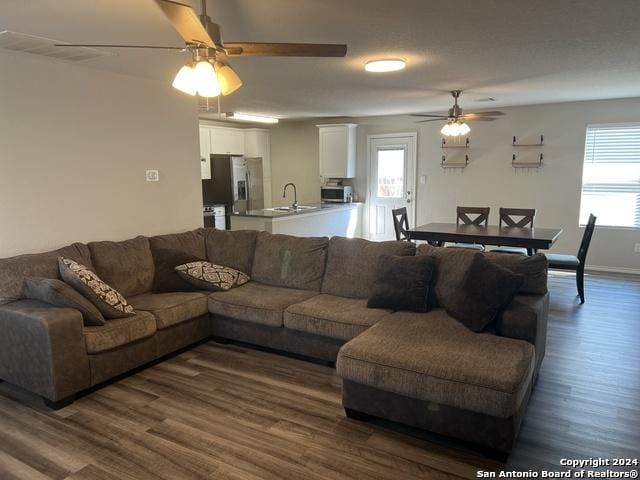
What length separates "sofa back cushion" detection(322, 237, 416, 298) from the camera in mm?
3487

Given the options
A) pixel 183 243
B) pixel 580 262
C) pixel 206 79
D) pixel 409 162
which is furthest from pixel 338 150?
pixel 206 79

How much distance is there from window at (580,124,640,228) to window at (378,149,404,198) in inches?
112

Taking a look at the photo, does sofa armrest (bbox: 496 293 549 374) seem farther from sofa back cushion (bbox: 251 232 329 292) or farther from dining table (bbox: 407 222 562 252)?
dining table (bbox: 407 222 562 252)

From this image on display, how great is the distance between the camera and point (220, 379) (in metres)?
3.10

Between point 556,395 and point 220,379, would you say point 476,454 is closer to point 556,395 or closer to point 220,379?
point 556,395

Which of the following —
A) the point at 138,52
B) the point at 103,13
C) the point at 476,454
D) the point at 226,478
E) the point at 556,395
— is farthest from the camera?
the point at 138,52

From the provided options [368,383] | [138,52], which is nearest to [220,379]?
[368,383]

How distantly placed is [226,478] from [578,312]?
3971 mm

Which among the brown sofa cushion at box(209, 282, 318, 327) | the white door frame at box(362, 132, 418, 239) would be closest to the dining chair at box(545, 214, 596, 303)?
the brown sofa cushion at box(209, 282, 318, 327)

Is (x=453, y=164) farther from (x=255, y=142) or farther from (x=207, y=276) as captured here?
(x=207, y=276)

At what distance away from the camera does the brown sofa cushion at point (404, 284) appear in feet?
9.96

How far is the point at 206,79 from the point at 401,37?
157 cm

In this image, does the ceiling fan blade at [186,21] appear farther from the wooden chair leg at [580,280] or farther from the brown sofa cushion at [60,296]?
the wooden chair leg at [580,280]

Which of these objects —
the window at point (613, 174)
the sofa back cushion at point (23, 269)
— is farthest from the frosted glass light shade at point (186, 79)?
the window at point (613, 174)
